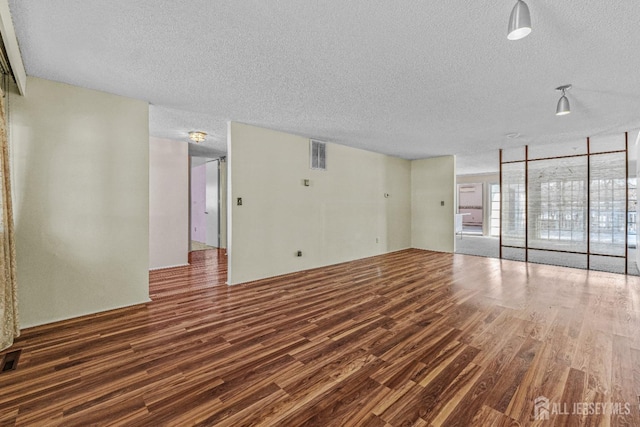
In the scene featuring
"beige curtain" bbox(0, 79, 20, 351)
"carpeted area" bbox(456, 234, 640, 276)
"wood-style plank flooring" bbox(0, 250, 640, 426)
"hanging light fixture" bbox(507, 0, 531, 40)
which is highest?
"hanging light fixture" bbox(507, 0, 531, 40)

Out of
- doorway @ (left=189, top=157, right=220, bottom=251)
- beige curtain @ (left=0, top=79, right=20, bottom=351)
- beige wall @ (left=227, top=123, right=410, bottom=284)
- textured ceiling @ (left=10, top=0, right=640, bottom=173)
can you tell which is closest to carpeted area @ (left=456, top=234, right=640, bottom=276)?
beige wall @ (left=227, top=123, right=410, bottom=284)

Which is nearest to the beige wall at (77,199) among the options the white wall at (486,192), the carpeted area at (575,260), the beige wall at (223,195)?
the beige wall at (223,195)

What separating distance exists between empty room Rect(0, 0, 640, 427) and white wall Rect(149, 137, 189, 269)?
52 millimetres

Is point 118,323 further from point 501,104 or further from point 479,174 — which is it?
point 479,174

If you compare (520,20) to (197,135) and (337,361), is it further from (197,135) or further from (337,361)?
(197,135)

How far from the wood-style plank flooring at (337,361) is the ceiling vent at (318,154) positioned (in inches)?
104

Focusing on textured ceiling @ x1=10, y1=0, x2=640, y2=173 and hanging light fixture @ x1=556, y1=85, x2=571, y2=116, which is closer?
textured ceiling @ x1=10, y1=0, x2=640, y2=173

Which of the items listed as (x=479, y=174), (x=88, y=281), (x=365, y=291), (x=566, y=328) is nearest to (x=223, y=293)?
(x=88, y=281)

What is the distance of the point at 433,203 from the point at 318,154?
12.3ft

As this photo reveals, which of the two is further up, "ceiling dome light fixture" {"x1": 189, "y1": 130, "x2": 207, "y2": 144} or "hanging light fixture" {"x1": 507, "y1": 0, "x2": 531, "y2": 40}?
"ceiling dome light fixture" {"x1": 189, "y1": 130, "x2": 207, "y2": 144}

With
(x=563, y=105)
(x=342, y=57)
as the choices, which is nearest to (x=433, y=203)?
(x=563, y=105)

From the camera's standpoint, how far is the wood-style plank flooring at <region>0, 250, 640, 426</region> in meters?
1.62

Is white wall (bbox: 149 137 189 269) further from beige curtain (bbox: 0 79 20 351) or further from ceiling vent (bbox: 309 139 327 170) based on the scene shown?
beige curtain (bbox: 0 79 20 351)

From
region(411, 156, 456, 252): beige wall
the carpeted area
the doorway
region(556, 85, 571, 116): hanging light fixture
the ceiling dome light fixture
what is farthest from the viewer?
the doorway
